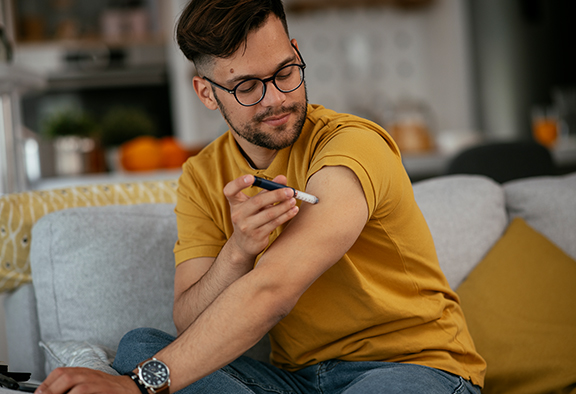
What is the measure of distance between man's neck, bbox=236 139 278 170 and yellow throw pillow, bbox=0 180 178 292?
531 mm

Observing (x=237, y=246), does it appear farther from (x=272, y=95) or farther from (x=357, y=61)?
(x=357, y=61)

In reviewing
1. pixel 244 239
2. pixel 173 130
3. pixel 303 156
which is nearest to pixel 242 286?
pixel 244 239

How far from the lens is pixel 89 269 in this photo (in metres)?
1.42

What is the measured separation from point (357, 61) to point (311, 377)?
13.7 ft

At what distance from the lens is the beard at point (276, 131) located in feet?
3.67

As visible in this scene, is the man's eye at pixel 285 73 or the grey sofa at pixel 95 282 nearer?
the man's eye at pixel 285 73

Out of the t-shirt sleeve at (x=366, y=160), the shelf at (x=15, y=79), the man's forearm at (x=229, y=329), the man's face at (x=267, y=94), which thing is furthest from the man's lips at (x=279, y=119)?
the shelf at (x=15, y=79)

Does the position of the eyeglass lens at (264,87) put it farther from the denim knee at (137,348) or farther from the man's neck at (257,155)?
the denim knee at (137,348)

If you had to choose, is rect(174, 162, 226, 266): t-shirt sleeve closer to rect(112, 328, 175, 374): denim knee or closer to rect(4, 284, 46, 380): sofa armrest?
rect(112, 328, 175, 374): denim knee

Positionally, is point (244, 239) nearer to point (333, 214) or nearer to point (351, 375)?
point (333, 214)

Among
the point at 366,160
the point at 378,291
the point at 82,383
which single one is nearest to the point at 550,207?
the point at 378,291

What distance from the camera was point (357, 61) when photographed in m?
5.04

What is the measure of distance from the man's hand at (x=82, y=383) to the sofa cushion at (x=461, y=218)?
977 mm

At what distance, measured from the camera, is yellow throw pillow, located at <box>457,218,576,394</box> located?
4.54 feet
